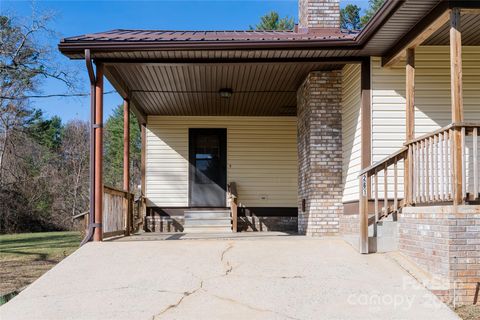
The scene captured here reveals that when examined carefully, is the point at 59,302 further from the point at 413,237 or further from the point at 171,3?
the point at 171,3

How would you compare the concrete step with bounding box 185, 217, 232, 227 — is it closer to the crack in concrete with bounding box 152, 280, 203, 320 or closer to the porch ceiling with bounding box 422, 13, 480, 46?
the porch ceiling with bounding box 422, 13, 480, 46

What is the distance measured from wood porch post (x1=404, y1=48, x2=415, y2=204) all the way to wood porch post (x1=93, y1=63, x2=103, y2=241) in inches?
179

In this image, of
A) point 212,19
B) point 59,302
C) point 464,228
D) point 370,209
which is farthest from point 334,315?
point 212,19

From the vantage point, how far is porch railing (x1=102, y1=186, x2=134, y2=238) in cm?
879

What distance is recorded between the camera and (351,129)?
9.11m

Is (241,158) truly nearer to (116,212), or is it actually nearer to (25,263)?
(116,212)

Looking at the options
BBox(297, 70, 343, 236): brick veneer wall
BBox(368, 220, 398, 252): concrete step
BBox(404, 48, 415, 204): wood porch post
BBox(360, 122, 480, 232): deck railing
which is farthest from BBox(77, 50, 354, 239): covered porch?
BBox(368, 220, 398, 252): concrete step

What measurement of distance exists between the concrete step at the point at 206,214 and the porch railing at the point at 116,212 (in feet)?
7.99

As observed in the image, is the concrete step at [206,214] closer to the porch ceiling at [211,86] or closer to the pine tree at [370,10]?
the porch ceiling at [211,86]

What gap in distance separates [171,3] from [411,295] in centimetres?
1754

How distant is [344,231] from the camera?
915 centimetres

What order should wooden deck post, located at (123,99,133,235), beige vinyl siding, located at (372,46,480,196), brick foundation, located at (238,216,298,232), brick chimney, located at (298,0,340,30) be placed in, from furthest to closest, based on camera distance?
brick foundation, located at (238,216,298,232) < wooden deck post, located at (123,99,133,235) < brick chimney, located at (298,0,340,30) < beige vinyl siding, located at (372,46,480,196)

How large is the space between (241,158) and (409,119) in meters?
7.34

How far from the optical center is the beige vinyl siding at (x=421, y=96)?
841cm
